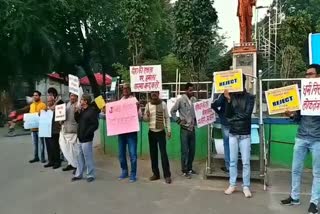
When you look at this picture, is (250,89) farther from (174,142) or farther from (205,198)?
(205,198)

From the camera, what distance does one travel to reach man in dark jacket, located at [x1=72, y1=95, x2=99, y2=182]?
29.1 feet

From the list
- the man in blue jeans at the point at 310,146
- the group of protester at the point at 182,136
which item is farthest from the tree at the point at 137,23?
the man in blue jeans at the point at 310,146

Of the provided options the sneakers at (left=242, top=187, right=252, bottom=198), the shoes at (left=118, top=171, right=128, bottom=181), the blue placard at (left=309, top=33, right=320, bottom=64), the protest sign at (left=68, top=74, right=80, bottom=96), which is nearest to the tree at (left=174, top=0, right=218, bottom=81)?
the blue placard at (left=309, top=33, right=320, bottom=64)

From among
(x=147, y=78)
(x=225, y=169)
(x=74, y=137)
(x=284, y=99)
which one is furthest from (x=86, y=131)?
(x=284, y=99)

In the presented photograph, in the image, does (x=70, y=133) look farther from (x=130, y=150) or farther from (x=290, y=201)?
(x=290, y=201)

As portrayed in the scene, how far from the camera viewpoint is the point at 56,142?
10.5m

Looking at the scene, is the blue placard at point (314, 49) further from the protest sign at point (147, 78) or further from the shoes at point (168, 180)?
the shoes at point (168, 180)

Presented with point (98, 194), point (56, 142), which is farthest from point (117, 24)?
point (98, 194)

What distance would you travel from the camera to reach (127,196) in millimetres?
7793

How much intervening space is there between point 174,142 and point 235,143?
3319 millimetres

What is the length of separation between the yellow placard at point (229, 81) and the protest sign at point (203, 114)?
1264 millimetres

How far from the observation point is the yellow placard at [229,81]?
7617mm

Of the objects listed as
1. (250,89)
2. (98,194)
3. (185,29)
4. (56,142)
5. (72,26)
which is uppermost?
(72,26)

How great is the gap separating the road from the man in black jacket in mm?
385
